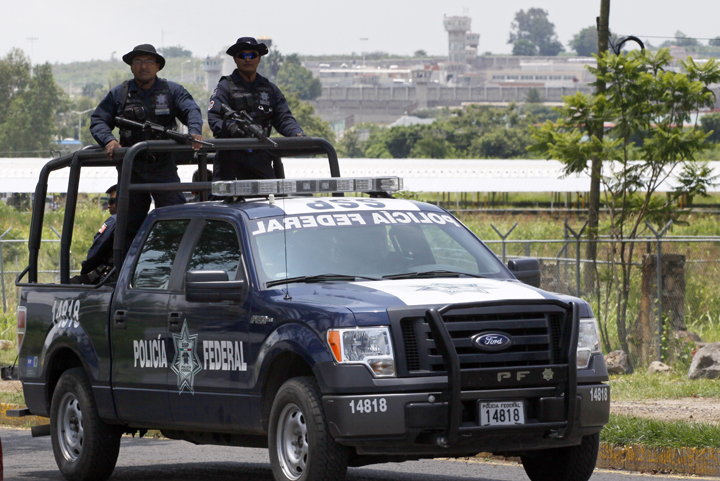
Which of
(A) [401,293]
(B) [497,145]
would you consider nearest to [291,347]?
(A) [401,293]

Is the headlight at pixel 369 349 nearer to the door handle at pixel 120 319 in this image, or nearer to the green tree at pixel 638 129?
the door handle at pixel 120 319

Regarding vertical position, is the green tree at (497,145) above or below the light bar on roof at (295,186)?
below

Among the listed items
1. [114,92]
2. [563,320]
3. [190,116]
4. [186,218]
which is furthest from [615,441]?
[114,92]

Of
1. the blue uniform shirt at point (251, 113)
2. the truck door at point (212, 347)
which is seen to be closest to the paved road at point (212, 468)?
the truck door at point (212, 347)

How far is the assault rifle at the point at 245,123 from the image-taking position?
28.0 feet

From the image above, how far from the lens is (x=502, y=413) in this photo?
5.94 m

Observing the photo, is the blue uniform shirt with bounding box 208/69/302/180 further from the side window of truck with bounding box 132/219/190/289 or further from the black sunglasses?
the side window of truck with bounding box 132/219/190/289

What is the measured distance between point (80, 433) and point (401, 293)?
10.7 feet

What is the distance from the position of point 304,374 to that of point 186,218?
1.76 m

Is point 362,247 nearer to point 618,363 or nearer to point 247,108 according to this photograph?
point 247,108

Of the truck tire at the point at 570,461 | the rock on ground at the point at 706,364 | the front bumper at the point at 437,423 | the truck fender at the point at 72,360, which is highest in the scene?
the front bumper at the point at 437,423

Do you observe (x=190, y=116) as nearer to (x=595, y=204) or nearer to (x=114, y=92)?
(x=114, y=92)

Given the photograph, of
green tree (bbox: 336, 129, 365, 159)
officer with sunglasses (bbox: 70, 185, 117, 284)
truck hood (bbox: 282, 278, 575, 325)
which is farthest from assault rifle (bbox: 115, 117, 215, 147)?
green tree (bbox: 336, 129, 365, 159)

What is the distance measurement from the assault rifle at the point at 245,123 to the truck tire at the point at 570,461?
3209 millimetres
